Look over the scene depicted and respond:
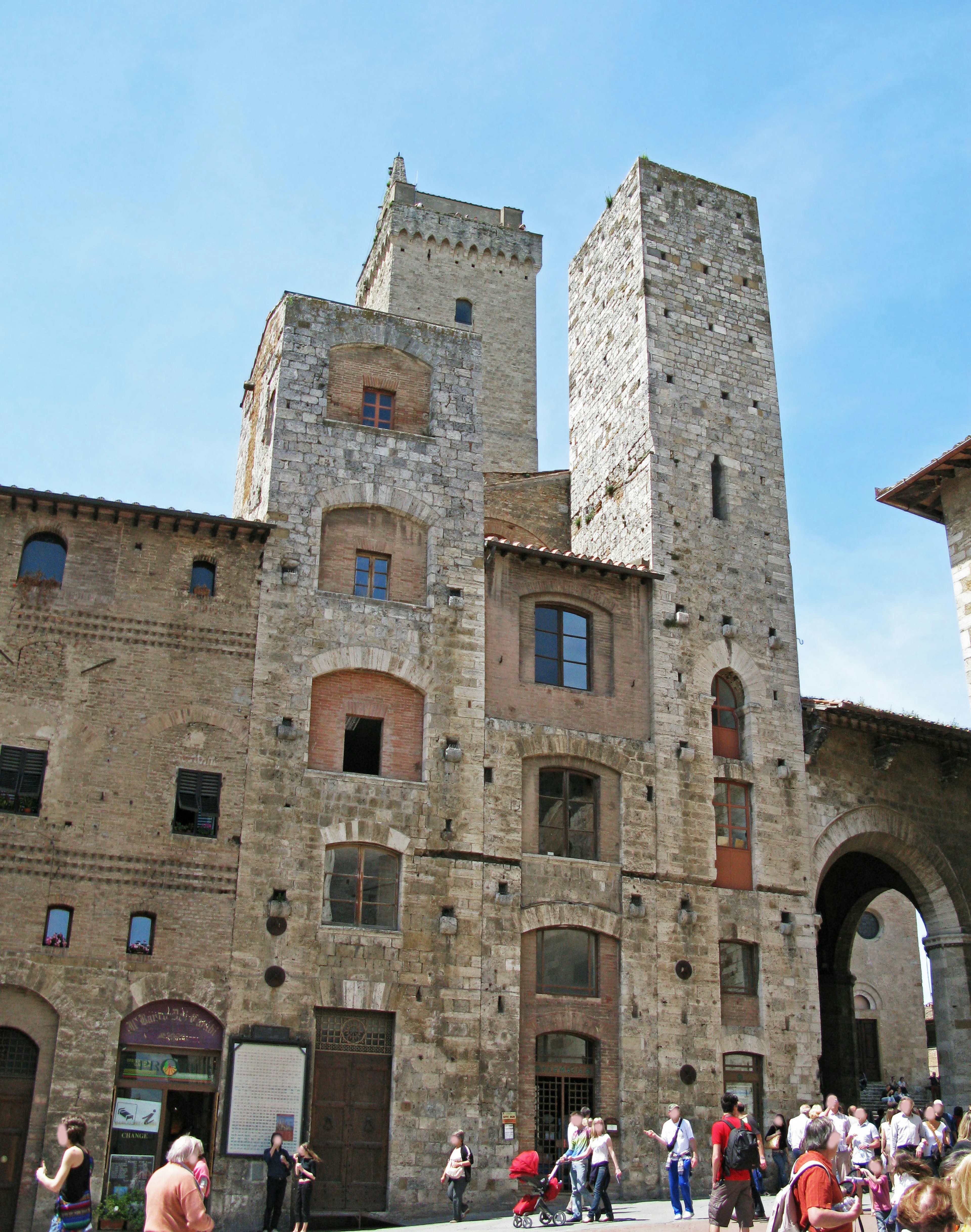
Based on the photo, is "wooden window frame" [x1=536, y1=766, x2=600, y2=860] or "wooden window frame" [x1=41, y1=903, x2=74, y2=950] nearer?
"wooden window frame" [x1=41, y1=903, x2=74, y2=950]

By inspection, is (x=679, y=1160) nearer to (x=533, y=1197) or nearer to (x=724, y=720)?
(x=533, y=1197)

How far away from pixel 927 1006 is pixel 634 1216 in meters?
35.1

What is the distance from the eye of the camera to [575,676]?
25.0 m

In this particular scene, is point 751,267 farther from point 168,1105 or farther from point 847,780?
point 168,1105

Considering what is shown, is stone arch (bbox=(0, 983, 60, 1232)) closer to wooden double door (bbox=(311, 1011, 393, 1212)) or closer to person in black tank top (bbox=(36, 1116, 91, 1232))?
wooden double door (bbox=(311, 1011, 393, 1212))

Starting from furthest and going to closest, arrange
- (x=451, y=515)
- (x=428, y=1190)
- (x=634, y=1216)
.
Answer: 1. (x=451, y=515)
2. (x=428, y=1190)
3. (x=634, y=1216)

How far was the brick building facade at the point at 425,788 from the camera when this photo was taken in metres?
19.9

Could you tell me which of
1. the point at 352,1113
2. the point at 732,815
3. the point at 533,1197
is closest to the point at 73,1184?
the point at 533,1197

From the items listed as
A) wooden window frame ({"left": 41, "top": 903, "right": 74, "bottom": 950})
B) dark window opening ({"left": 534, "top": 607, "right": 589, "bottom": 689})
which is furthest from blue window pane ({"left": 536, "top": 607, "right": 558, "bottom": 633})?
wooden window frame ({"left": 41, "top": 903, "right": 74, "bottom": 950})

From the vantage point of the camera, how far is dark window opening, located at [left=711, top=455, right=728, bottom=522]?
27.5m

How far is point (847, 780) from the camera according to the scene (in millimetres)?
26719

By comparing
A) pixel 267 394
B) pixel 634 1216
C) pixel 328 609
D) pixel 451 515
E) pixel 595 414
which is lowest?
pixel 634 1216

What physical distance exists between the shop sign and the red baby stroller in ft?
17.2

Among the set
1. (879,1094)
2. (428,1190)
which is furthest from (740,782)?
(879,1094)
